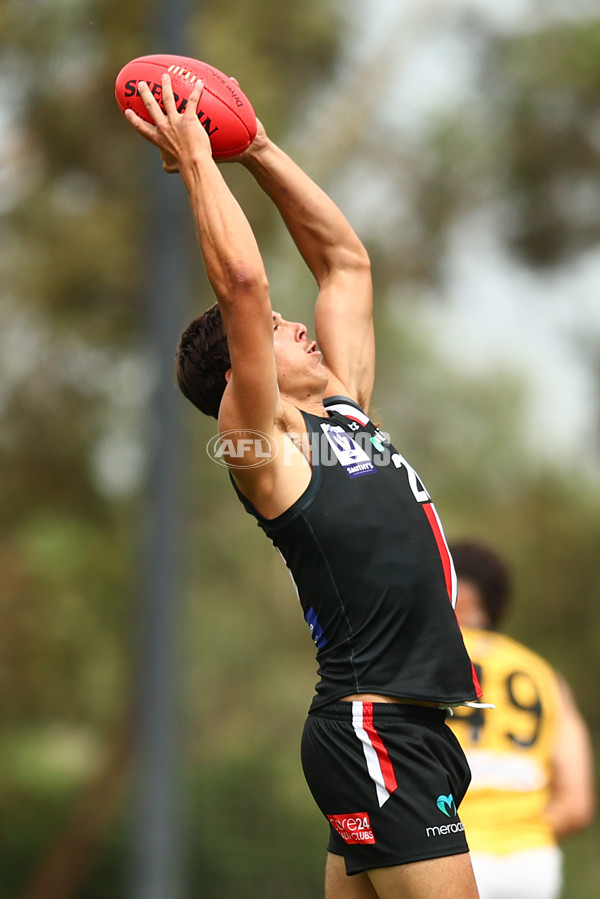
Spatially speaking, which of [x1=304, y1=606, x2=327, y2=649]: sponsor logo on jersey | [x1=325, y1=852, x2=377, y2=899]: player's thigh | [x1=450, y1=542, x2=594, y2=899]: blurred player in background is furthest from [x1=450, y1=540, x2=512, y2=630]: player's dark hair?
[x1=325, y1=852, x2=377, y2=899]: player's thigh

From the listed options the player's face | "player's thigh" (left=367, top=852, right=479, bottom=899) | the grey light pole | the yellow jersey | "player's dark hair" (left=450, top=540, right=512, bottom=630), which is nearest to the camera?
"player's thigh" (left=367, top=852, right=479, bottom=899)

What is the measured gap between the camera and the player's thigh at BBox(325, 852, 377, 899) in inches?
115

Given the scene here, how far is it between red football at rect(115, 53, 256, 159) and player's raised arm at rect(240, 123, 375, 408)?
214mm

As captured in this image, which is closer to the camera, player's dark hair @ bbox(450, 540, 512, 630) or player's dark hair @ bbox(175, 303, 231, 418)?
player's dark hair @ bbox(175, 303, 231, 418)

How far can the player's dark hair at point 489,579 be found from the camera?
4648 mm

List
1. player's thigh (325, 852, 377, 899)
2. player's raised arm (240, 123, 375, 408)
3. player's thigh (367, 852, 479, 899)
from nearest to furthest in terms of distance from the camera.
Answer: player's thigh (367, 852, 479, 899)
player's thigh (325, 852, 377, 899)
player's raised arm (240, 123, 375, 408)

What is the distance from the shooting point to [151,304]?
8109mm

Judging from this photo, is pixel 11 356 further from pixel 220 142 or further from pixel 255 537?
pixel 220 142

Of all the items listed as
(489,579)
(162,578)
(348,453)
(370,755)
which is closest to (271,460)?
(348,453)

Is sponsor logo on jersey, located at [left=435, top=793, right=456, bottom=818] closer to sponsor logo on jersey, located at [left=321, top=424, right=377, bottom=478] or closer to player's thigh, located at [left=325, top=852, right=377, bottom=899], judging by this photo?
player's thigh, located at [left=325, top=852, right=377, bottom=899]

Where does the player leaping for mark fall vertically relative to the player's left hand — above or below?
below

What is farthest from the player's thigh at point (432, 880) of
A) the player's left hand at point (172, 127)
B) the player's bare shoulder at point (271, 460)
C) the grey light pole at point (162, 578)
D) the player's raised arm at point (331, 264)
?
the grey light pole at point (162, 578)

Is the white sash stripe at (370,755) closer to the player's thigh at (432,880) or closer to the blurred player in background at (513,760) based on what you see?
the player's thigh at (432,880)

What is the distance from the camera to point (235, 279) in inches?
108
